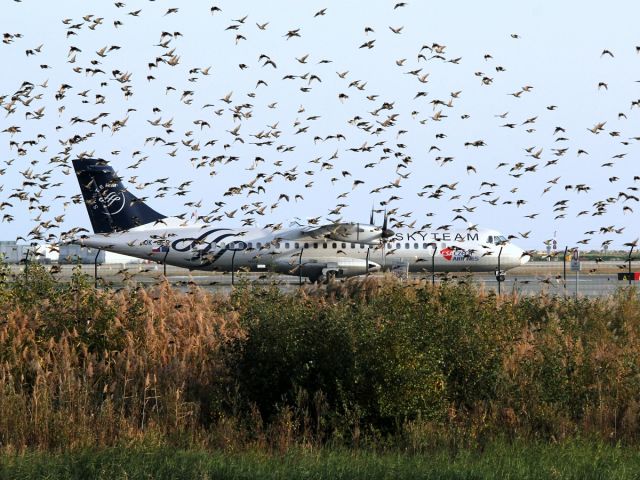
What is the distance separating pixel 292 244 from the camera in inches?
2400

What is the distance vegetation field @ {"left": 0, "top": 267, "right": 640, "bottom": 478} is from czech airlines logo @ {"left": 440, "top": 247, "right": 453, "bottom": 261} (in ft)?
128

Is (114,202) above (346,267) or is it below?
above

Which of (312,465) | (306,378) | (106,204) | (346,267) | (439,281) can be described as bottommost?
(312,465)

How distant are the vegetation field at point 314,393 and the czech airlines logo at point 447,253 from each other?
38990 millimetres

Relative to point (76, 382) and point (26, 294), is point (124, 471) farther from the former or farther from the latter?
point (26, 294)

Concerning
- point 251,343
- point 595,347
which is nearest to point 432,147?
point 595,347

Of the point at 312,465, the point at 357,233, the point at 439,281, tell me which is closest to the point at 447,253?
the point at 357,233

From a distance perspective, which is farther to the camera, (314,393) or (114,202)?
(114,202)

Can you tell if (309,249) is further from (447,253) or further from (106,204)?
(106,204)

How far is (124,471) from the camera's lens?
464 inches

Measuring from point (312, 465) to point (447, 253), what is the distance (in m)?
47.6

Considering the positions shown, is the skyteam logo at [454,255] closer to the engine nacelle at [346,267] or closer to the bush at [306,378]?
the engine nacelle at [346,267]

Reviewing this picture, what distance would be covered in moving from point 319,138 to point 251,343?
7163 millimetres

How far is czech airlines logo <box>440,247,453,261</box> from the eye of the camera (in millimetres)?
59062
